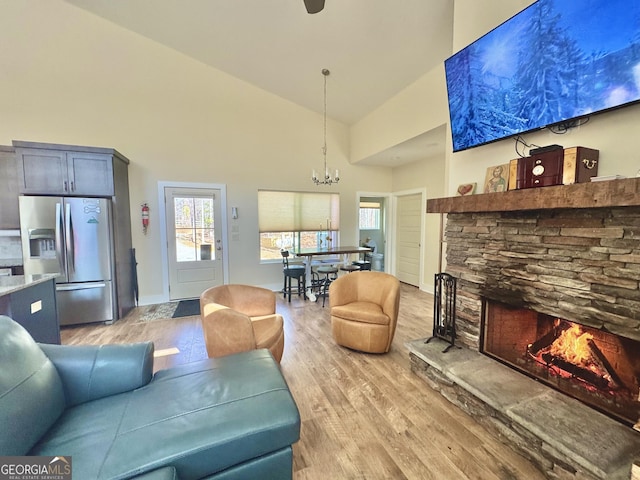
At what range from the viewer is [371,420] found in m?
1.86

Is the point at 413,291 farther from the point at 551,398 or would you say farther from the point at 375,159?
the point at 551,398

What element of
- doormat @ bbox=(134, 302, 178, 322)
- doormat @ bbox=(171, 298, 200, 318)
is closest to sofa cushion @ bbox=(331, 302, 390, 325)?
doormat @ bbox=(171, 298, 200, 318)

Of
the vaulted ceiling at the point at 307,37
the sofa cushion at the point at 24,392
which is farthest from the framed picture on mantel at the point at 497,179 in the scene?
the sofa cushion at the point at 24,392

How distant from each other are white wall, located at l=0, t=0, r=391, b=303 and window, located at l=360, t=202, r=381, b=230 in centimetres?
136

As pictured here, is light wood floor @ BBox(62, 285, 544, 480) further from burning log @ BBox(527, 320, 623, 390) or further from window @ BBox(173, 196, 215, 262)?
window @ BBox(173, 196, 215, 262)

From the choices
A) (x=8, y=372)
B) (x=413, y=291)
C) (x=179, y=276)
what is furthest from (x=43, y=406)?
(x=413, y=291)

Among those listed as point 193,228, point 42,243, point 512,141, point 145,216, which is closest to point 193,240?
point 193,228

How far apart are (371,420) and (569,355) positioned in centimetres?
145

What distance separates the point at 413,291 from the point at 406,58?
3.88 m

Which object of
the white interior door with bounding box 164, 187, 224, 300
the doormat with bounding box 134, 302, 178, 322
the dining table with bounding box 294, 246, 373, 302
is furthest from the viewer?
the white interior door with bounding box 164, 187, 224, 300

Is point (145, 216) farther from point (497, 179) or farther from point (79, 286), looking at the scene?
point (497, 179)

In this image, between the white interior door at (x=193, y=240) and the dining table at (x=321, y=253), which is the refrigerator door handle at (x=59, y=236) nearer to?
the white interior door at (x=193, y=240)

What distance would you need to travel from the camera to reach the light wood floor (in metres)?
1.50

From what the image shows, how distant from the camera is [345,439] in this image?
5.57ft
